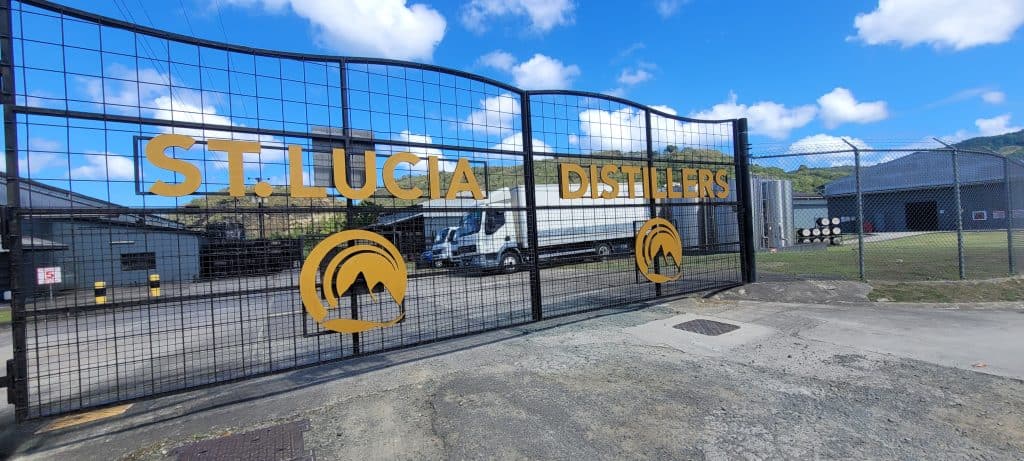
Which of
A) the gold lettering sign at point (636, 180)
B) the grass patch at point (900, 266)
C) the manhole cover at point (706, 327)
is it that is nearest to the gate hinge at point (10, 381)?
the gold lettering sign at point (636, 180)

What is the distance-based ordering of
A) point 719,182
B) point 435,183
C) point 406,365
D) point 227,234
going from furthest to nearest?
point 719,182 → point 435,183 → point 406,365 → point 227,234

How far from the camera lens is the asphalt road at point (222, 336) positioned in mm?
4566

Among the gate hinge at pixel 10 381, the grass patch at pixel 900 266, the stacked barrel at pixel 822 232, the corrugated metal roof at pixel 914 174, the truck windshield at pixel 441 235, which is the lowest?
the grass patch at pixel 900 266

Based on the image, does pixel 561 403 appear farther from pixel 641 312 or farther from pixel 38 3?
pixel 38 3

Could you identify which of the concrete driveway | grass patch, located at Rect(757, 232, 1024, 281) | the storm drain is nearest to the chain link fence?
grass patch, located at Rect(757, 232, 1024, 281)

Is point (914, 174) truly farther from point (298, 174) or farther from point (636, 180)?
point (298, 174)

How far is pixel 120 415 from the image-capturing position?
4383 millimetres

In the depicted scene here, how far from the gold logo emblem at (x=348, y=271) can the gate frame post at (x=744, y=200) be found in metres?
7.09

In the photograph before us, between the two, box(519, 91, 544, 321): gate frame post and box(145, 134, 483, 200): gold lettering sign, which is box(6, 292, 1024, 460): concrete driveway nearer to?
box(519, 91, 544, 321): gate frame post

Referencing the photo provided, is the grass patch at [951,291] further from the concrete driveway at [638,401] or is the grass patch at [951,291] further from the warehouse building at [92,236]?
the warehouse building at [92,236]

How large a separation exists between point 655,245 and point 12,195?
8.01 m

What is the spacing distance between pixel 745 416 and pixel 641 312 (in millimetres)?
4124

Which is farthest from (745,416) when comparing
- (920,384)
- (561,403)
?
(920,384)

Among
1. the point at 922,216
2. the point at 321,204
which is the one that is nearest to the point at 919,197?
the point at 922,216
